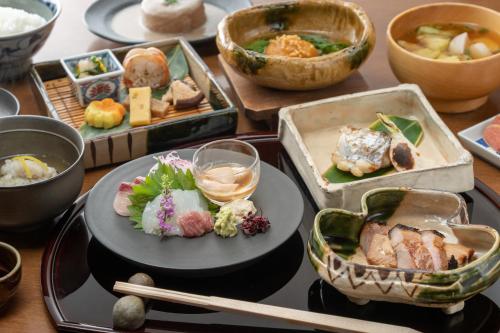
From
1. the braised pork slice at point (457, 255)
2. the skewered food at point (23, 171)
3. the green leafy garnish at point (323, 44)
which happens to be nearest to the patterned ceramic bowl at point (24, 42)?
the skewered food at point (23, 171)

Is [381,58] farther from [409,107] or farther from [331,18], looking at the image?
[409,107]

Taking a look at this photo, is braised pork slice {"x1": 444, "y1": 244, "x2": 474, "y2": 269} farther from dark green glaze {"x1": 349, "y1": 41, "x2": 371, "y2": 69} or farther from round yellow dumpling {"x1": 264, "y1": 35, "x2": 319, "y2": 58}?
round yellow dumpling {"x1": 264, "y1": 35, "x2": 319, "y2": 58}

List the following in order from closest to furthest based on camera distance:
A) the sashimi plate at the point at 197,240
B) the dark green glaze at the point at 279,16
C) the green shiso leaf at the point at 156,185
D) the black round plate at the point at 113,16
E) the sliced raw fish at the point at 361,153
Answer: the sashimi plate at the point at 197,240, the green shiso leaf at the point at 156,185, the sliced raw fish at the point at 361,153, the dark green glaze at the point at 279,16, the black round plate at the point at 113,16

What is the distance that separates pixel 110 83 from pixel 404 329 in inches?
43.1

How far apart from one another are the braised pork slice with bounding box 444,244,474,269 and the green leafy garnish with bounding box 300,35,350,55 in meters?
0.84

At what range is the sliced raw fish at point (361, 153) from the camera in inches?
64.6

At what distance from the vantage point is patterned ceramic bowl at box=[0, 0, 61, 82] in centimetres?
197

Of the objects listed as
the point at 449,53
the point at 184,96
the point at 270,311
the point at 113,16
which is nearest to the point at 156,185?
the point at 270,311

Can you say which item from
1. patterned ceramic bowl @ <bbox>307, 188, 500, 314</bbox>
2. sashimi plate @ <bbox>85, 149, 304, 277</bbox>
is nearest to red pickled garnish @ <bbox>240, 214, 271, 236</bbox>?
sashimi plate @ <bbox>85, 149, 304, 277</bbox>

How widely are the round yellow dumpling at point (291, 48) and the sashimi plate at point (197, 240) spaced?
0.50 meters

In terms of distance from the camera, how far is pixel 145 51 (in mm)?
2041

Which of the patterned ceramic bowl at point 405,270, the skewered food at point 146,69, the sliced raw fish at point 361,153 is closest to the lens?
the patterned ceramic bowl at point 405,270

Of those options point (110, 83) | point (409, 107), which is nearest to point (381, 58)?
point (409, 107)

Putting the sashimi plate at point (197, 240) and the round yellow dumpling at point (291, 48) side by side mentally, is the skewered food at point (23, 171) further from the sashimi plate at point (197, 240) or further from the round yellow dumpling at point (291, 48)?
the round yellow dumpling at point (291, 48)
